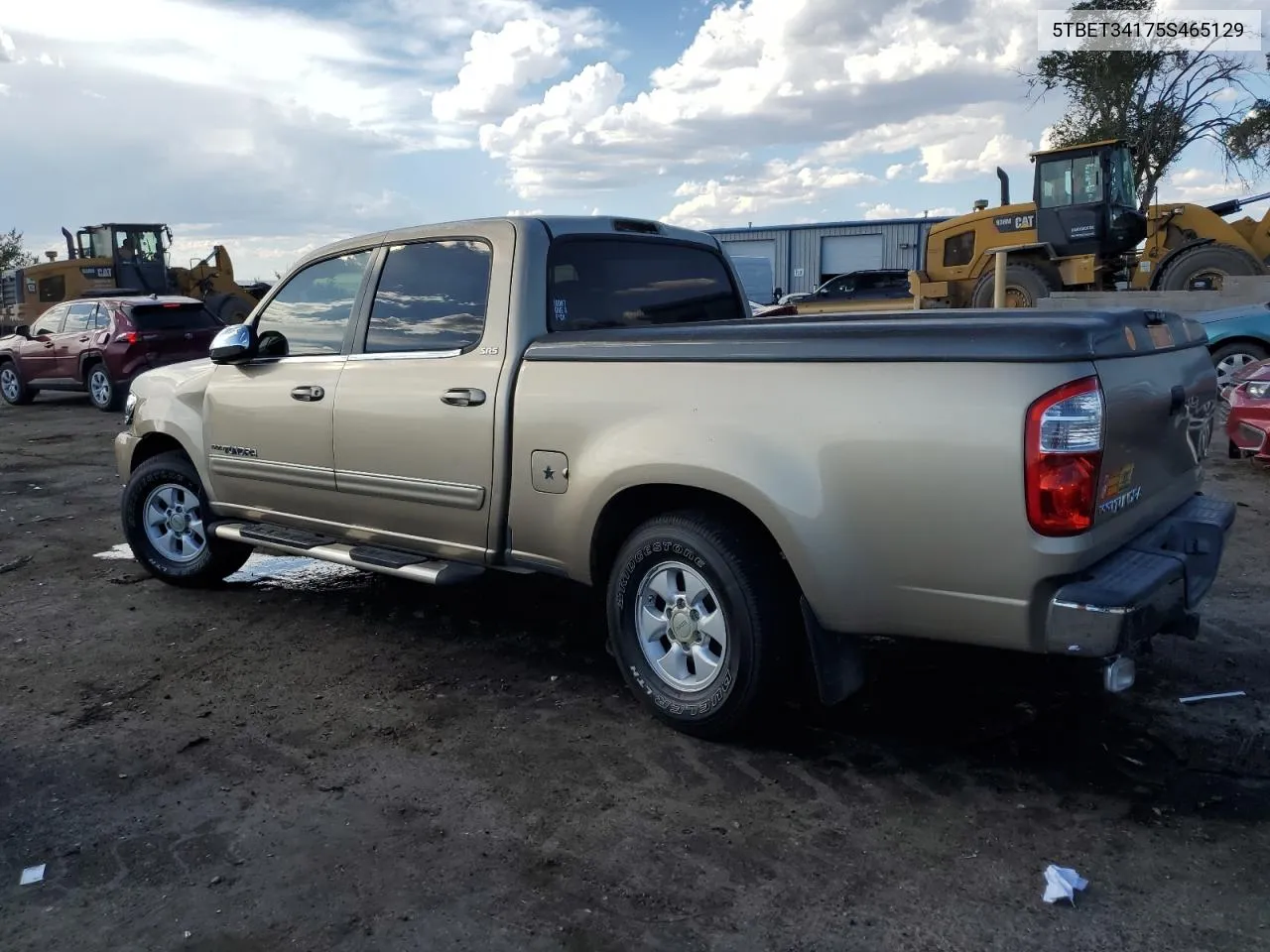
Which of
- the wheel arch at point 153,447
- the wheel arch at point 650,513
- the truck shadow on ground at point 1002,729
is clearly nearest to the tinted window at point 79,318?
the wheel arch at point 153,447

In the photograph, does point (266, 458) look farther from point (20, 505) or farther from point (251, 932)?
point (20, 505)

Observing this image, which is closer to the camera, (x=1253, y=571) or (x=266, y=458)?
(x=266, y=458)

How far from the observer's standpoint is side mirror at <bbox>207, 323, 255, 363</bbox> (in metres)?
5.35

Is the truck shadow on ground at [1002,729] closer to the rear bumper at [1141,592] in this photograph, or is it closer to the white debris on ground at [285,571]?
the rear bumper at [1141,592]

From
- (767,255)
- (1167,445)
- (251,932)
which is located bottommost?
(251,932)

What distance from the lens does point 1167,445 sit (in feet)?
12.0

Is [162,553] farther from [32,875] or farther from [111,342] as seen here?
[111,342]

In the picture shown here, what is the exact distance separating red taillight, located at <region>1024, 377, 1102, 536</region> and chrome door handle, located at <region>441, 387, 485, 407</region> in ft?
7.10

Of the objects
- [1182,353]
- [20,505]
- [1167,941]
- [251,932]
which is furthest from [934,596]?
[20,505]

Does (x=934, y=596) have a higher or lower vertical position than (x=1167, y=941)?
higher

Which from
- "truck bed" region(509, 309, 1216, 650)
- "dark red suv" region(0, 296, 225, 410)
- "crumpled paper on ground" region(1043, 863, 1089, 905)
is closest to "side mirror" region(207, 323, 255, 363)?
"truck bed" region(509, 309, 1216, 650)

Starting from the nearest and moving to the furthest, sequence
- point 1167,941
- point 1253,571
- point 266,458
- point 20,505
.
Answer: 1. point 1167,941
2. point 266,458
3. point 1253,571
4. point 20,505

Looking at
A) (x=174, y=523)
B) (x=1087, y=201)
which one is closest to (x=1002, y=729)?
(x=174, y=523)

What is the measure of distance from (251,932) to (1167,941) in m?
2.32
